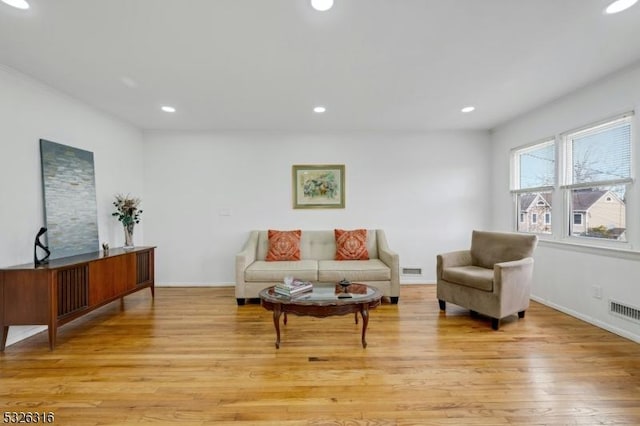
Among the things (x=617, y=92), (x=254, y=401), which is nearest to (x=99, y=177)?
(x=254, y=401)

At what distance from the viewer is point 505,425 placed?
1.59 meters

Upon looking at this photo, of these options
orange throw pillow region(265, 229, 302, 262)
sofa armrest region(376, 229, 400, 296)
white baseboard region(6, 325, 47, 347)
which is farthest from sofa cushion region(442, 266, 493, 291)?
white baseboard region(6, 325, 47, 347)

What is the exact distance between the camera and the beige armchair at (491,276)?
2.84m

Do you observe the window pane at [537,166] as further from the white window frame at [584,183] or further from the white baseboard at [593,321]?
the white baseboard at [593,321]

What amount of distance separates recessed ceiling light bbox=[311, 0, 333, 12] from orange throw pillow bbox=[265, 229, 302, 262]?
2.95 m

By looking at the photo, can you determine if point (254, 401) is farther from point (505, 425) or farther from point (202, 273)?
point (202, 273)

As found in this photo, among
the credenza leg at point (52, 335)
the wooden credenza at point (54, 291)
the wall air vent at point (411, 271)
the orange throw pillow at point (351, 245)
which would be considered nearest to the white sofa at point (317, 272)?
the orange throw pillow at point (351, 245)

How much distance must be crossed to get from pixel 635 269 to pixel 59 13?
4.86 metres

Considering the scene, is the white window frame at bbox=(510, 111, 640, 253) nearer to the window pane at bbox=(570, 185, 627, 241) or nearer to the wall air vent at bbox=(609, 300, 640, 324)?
the window pane at bbox=(570, 185, 627, 241)

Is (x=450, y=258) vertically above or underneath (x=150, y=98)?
underneath

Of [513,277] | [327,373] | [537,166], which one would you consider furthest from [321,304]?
[537,166]

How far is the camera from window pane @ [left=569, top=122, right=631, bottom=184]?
8.94 ft

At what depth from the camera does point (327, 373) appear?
207cm

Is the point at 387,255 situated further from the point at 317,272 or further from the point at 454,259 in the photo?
the point at 317,272
